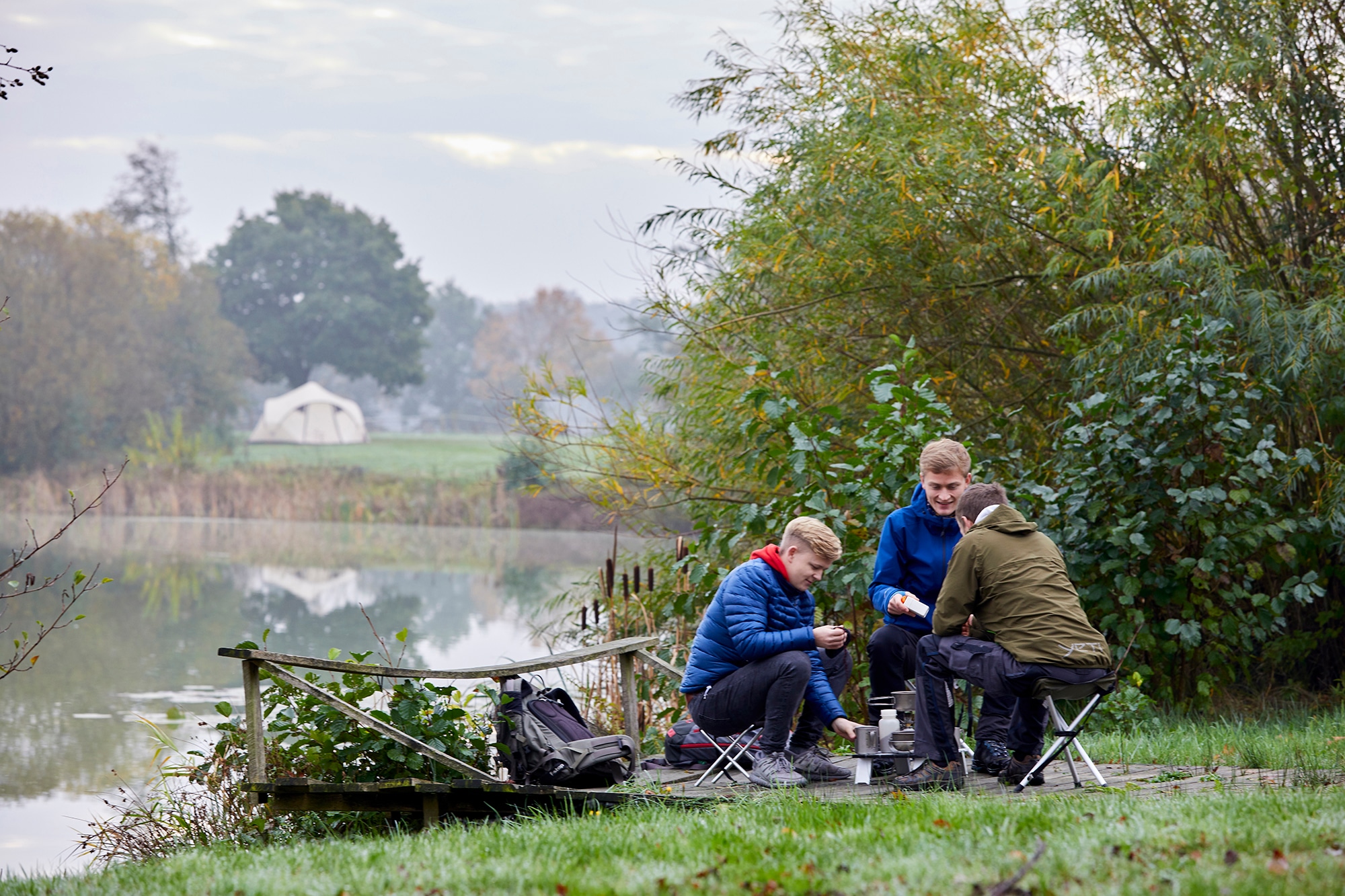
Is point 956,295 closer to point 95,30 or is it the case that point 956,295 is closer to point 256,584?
point 256,584

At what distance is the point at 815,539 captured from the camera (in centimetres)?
502

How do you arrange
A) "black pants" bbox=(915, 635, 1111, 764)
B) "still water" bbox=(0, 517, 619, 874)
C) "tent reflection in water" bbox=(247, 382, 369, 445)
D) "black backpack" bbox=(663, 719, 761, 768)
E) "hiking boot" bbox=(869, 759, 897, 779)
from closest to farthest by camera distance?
"black pants" bbox=(915, 635, 1111, 764) → "hiking boot" bbox=(869, 759, 897, 779) → "black backpack" bbox=(663, 719, 761, 768) → "still water" bbox=(0, 517, 619, 874) → "tent reflection in water" bbox=(247, 382, 369, 445)

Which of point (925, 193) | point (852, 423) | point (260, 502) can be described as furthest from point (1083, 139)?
point (260, 502)

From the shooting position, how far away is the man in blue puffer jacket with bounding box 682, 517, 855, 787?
5.04 meters

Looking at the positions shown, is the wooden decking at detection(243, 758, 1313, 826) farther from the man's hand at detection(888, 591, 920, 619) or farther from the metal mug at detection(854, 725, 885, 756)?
the man's hand at detection(888, 591, 920, 619)

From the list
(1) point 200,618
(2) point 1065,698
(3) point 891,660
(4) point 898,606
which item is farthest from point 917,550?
(1) point 200,618

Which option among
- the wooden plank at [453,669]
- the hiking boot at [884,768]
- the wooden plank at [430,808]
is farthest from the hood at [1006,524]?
the wooden plank at [430,808]

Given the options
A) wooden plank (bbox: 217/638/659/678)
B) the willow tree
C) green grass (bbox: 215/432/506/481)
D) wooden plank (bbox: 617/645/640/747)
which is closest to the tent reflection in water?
green grass (bbox: 215/432/506/481)

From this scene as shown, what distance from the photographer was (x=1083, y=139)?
8.74 m

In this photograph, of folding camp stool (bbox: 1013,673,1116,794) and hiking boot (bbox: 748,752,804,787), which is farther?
hiking boot (bbox: 748,752,804,787)

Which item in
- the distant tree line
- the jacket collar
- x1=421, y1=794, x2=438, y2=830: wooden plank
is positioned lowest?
x1=421, y1=794, x2=438, y2=830: wooden plank

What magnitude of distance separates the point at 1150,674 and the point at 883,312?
330 centimetres

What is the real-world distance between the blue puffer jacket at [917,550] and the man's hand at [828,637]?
0.38m

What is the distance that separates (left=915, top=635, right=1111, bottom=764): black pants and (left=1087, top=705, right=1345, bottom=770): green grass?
43.8 inches
